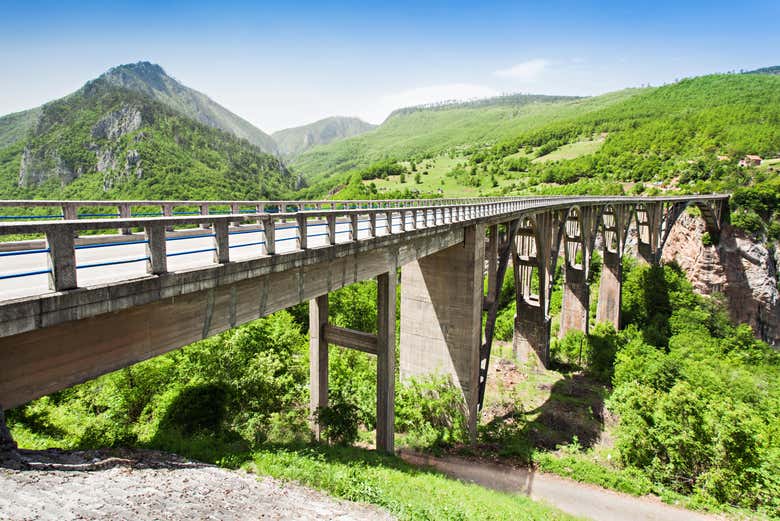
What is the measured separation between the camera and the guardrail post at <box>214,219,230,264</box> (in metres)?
7.45

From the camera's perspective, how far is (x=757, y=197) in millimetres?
50531

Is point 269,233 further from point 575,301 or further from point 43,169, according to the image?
point 43,169

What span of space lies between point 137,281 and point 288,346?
16768 millimetres

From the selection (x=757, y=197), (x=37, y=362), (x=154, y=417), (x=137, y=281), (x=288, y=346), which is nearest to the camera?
(x=37, y=362)

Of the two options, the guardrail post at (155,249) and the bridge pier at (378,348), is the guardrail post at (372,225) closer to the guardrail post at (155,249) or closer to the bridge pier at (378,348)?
the bridge pier at (378,348)

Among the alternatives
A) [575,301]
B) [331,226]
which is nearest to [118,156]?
[575,301]

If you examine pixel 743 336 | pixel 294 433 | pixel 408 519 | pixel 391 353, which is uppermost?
pixel 391 353

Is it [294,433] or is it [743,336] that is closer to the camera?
[294,433]

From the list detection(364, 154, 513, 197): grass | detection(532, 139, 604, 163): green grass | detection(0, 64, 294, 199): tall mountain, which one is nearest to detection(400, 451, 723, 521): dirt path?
detection(364, 154, 513, 197): grass

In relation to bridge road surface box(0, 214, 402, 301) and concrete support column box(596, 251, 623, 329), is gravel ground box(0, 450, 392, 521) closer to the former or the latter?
bridge road surface box(0, 214, 402, 301)

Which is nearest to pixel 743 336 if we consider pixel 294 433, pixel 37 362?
→ pixel 294 433

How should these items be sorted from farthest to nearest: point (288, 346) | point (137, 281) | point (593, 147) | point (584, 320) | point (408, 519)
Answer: point (593, 147)
point (584, 320)
point (288, 346)
point (408, 519)
point (137, 281)

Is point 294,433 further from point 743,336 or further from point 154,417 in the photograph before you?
point 743,336

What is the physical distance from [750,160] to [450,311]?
83138 mm
